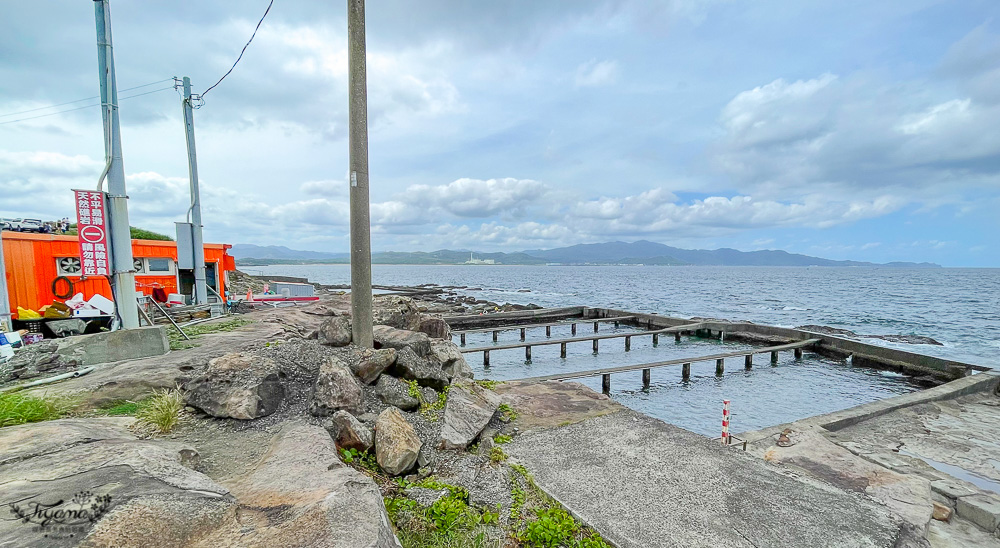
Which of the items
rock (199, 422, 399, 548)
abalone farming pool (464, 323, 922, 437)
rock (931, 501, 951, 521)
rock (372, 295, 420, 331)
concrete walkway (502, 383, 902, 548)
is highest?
rock (372, 295, 420, 331)

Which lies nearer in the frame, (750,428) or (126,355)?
(126,355)

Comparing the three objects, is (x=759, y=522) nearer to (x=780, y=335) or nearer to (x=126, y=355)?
(x=126, y=355)

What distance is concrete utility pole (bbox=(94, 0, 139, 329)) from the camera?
7535 mm

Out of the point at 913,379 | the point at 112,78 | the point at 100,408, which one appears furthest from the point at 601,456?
the point at 913,379

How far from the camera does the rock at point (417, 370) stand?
20.4 ft

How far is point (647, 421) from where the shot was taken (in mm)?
6672

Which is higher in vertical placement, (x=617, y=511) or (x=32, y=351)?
(x=32, y=351)

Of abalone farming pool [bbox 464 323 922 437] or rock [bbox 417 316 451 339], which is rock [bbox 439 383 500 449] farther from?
abalone farming pool [bbox 464 323 922 437]

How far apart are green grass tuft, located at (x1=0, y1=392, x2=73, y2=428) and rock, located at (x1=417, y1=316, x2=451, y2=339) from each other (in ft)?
19.2

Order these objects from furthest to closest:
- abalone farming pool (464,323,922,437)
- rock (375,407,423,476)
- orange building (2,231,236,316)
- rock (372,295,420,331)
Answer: abalone farming pool (464,323,922,437)
orange building (2,231,236,316)
rock (372,295,420,331)
rock (375,407,423,476)

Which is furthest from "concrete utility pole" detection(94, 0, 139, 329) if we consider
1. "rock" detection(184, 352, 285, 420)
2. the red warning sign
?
"rock" detection(184, 352, 285, 420)

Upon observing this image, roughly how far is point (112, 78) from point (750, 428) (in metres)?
17.0

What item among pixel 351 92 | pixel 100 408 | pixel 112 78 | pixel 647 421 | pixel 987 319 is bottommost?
pixel 987 319

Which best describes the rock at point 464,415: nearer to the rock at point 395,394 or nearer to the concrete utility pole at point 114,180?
the rock at point 395,394
